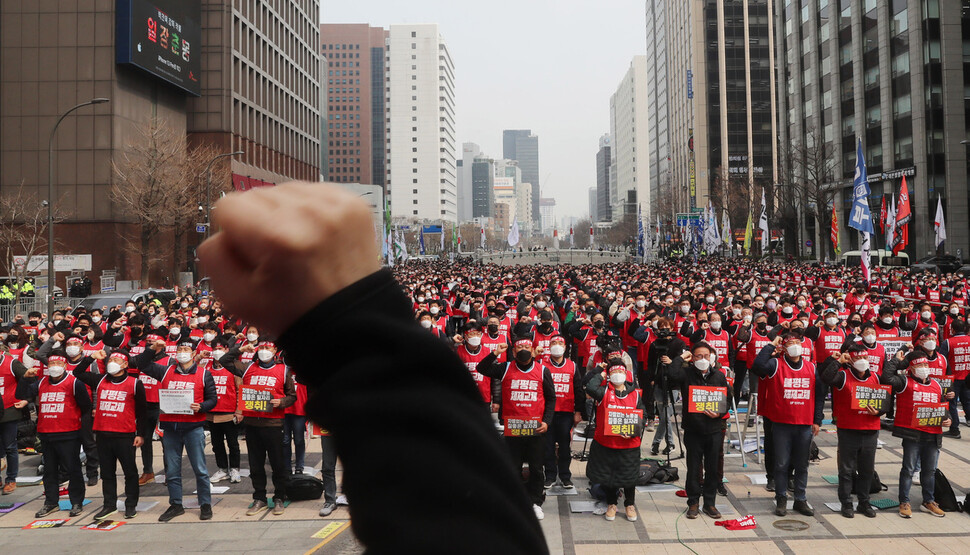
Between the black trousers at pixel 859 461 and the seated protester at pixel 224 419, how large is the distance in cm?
894

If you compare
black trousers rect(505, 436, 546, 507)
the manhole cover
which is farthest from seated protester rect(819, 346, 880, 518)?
black trousers rect(505, 436, 546, 507)

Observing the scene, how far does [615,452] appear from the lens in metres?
10.5

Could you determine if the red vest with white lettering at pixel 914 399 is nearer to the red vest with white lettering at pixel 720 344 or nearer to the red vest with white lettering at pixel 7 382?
the red vest with white lettering at pixel 720 344

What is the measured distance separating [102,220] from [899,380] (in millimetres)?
46921

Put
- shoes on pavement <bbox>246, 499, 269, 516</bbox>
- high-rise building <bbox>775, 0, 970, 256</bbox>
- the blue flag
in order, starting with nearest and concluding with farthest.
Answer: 1. shoes on pavement <bbox>246, 499, 269, 516</bbox>
2. the blue flag
3. high-rise building <bbox>775, 0, 970, 256</bbox>

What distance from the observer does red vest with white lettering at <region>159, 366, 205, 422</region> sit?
10.8 meters

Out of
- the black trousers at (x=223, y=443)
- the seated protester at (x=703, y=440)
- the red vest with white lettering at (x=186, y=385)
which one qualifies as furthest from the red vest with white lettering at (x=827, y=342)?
the red vest with white lettering at (x=186, y=385)

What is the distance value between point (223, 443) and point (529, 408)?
5.55 metres

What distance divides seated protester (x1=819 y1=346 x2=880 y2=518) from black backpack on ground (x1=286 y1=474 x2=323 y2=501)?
25.5 feet

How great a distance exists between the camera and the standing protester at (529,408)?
35.9ft

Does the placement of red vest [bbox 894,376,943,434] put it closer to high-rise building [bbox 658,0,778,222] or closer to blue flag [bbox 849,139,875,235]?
blue flag [bbox 849,139,875,235]

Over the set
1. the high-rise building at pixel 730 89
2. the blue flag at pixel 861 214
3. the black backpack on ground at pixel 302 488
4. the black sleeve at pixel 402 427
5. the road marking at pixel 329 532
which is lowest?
the road marking at pixel 329 532

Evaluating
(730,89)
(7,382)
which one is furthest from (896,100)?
(7,382)

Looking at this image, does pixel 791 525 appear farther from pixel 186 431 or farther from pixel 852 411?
pixel 186 431
